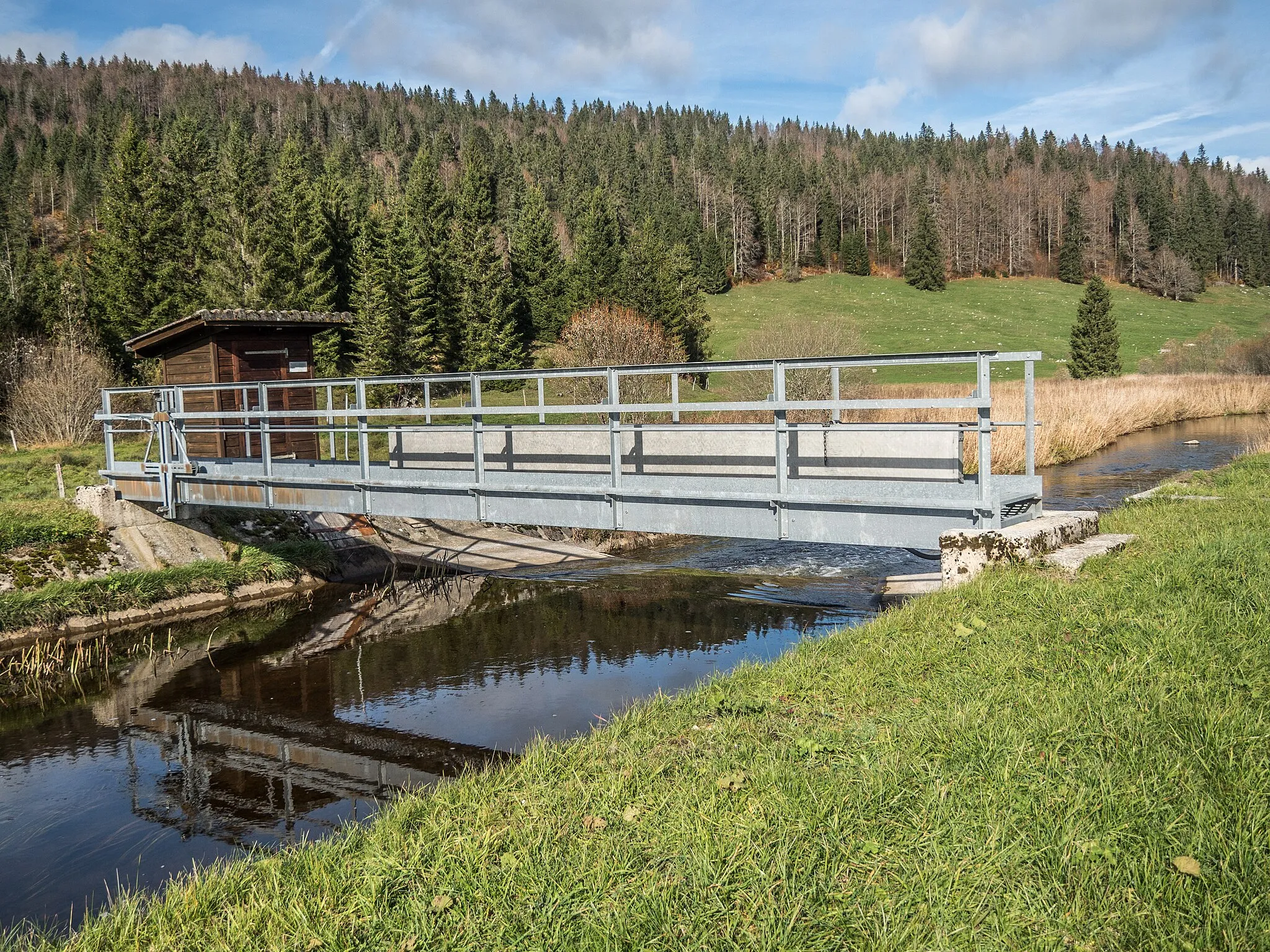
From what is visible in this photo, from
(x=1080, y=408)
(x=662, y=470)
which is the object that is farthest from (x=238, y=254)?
(x=662, y=470)

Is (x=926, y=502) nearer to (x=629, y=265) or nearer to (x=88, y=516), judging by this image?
(x=88, y=516)

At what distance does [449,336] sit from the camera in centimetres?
5291

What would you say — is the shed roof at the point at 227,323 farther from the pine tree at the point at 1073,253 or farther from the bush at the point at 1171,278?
the bush at the point at 1171,278

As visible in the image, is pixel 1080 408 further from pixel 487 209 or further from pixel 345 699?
pixel 487 209

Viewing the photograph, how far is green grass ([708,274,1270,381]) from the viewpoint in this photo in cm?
6794

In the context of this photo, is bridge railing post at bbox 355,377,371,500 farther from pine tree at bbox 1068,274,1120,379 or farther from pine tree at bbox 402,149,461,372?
pine tree at bbox 1068,274,1120,379

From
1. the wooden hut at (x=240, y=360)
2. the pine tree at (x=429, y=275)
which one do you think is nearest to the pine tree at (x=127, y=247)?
the pine tree at (x=429, y=275)

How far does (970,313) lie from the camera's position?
8006 cm

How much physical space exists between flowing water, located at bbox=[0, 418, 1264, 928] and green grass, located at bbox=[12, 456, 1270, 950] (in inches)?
109

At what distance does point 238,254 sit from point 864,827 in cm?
4378

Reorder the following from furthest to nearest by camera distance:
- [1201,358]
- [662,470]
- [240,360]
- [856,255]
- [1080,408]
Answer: [856,255] → [1201,358] → [1080,408] → [240,360] → [662,470]

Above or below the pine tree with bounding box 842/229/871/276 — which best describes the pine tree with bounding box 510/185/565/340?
below

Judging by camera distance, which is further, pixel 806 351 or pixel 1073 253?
pixel 1073 253

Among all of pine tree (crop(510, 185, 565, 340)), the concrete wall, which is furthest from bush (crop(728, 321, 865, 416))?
pine tree (crop(510, 185, 565, 340))
